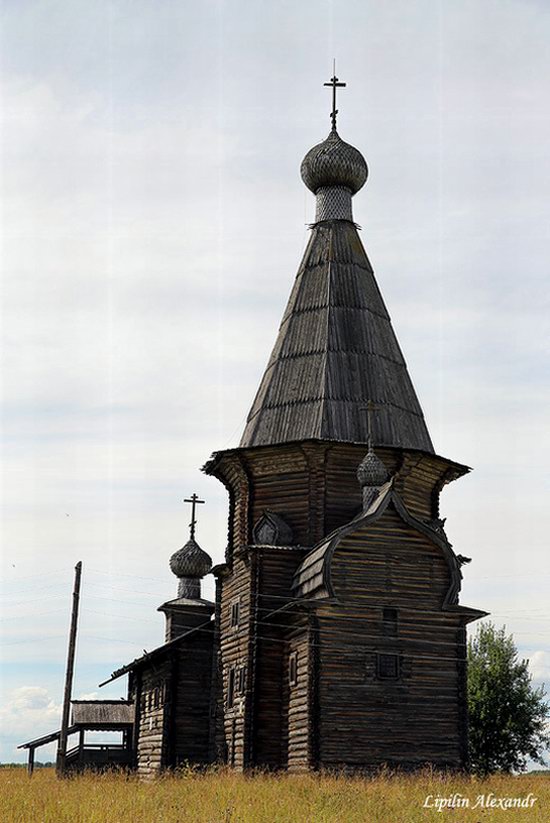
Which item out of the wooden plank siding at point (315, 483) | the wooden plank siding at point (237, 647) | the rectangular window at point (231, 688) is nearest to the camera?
the wooden plank siding at point (237, 647)

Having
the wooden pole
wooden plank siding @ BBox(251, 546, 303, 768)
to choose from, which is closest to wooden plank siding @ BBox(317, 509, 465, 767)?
wooden plank siding @ BBox(251, 546, 303, 768)

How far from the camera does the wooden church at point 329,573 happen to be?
2306 cm

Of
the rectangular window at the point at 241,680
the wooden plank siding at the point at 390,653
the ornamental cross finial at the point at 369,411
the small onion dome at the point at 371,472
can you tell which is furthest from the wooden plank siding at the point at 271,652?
the ornamental cross finial at the point at 369,411

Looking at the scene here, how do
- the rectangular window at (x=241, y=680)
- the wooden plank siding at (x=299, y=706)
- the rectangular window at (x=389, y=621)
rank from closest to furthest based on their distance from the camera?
the wooden plank siding at (x=299, y=706)
the rectangular window at (x=389, y=621)
the rectangular window at (x=241, y=680)

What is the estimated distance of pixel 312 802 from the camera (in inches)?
573

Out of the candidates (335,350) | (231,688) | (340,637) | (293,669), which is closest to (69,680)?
(231,688)

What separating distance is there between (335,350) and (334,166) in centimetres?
619

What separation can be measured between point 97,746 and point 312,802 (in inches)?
873

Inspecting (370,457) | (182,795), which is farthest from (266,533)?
(182,795)

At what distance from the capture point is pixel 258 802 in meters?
14.1

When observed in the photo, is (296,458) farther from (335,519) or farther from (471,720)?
(471,720)

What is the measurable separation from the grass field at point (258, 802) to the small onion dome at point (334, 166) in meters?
18.0

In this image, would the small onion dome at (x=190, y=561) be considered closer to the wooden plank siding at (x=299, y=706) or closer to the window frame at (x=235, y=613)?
the window frame at (x=235, y=613)

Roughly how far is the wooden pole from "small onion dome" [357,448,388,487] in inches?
293
